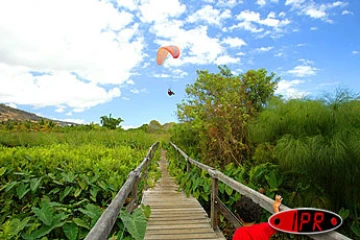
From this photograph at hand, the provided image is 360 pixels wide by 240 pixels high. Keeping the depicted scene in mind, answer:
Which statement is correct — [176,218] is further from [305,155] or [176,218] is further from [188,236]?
[305,155]

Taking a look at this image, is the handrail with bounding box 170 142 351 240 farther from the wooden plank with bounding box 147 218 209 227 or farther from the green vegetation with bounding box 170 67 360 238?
the green vegetation with bounding box 170 67 360 238

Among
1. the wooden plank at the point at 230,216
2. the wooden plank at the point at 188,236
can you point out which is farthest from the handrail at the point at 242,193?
the wooden plank at the point at 188,236

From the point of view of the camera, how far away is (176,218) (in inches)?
155

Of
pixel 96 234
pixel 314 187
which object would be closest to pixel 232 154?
pixel 314 187

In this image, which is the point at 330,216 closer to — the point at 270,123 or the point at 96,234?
the point at 96,234

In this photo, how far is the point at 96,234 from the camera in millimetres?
1460

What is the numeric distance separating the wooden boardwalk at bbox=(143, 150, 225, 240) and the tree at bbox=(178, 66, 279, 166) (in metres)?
1.44

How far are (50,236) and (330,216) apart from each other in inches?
128

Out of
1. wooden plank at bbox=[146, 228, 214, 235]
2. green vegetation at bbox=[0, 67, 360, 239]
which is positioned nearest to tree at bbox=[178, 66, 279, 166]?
green vegetation at bbox=[0, 67, 360, 239]

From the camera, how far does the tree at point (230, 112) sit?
6.29 metres

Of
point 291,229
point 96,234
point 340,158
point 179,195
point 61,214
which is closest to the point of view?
point 291,229

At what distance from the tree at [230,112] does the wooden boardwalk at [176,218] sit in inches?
56.8

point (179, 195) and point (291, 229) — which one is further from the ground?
point (291, 229)

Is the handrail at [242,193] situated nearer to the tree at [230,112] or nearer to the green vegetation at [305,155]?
the green vegetation at [305,155]
